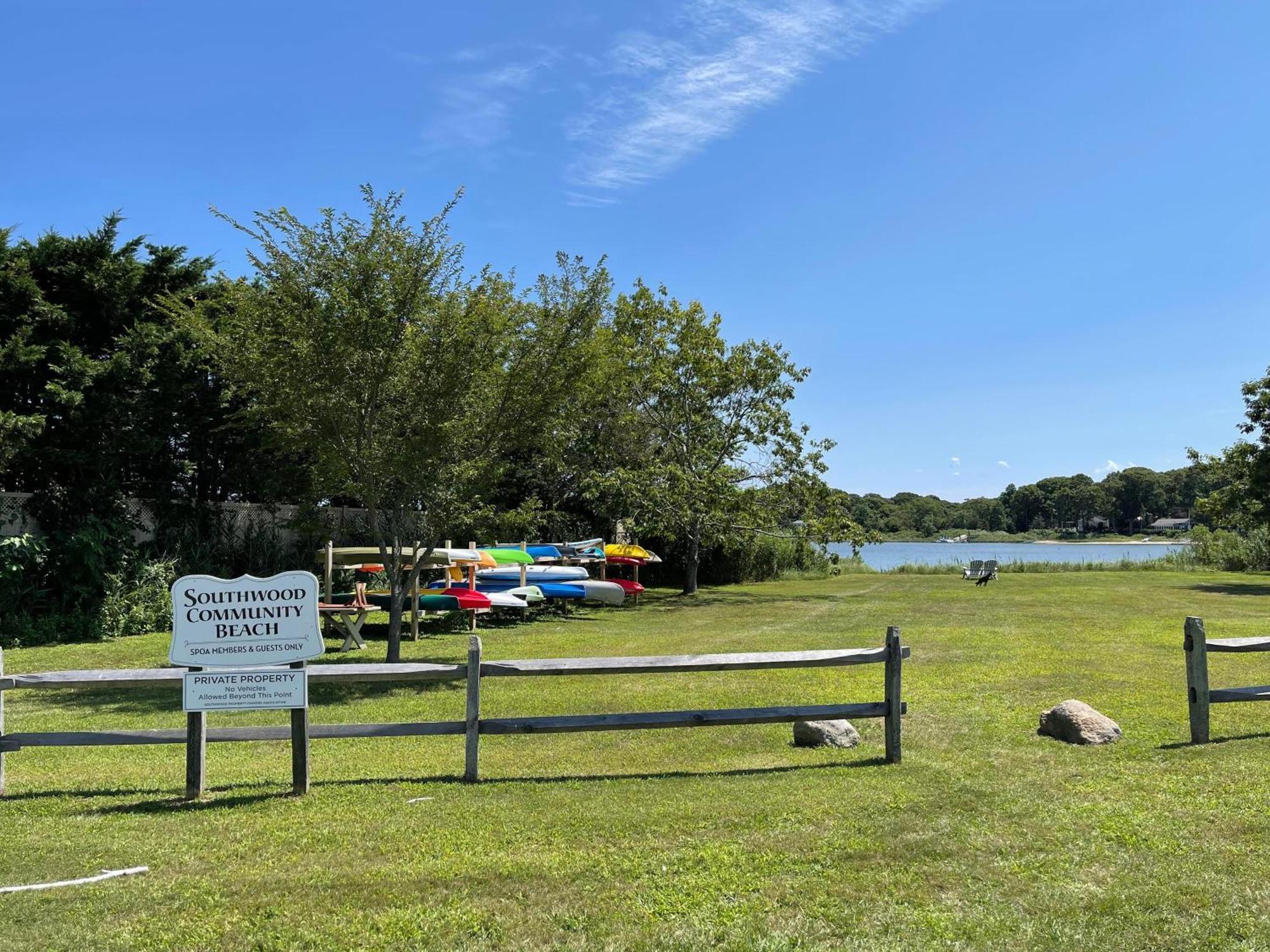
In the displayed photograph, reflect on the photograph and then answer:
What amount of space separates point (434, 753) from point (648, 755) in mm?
1990

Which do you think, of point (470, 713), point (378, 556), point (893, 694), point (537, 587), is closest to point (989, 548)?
point (537, 587)

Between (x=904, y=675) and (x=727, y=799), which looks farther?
(x=904, y=675)

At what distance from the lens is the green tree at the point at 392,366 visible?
12.7m

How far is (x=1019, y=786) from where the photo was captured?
669 cm

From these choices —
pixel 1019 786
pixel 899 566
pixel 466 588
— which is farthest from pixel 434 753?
pixel 899 566

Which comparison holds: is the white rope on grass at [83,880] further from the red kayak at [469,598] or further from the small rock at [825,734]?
the red kayak at [469,598]

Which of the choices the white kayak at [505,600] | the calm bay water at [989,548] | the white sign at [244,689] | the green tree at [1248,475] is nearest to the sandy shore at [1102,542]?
the calm bay water at [989,548]

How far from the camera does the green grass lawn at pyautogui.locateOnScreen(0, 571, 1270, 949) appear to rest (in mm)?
4375

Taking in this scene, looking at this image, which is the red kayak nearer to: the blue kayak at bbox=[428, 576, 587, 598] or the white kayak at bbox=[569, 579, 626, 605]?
the blue kayak at bbox=[428, 576, 587, 598]

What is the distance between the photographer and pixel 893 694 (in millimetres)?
7438

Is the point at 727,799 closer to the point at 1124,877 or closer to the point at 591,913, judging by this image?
the point at 591,913

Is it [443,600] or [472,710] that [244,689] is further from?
[443,600]

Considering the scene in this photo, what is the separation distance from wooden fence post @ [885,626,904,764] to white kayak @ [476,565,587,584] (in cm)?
1487

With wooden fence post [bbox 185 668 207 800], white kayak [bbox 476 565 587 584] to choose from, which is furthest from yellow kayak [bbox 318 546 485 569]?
wooden fence post [bbox 185 668 207 800]
